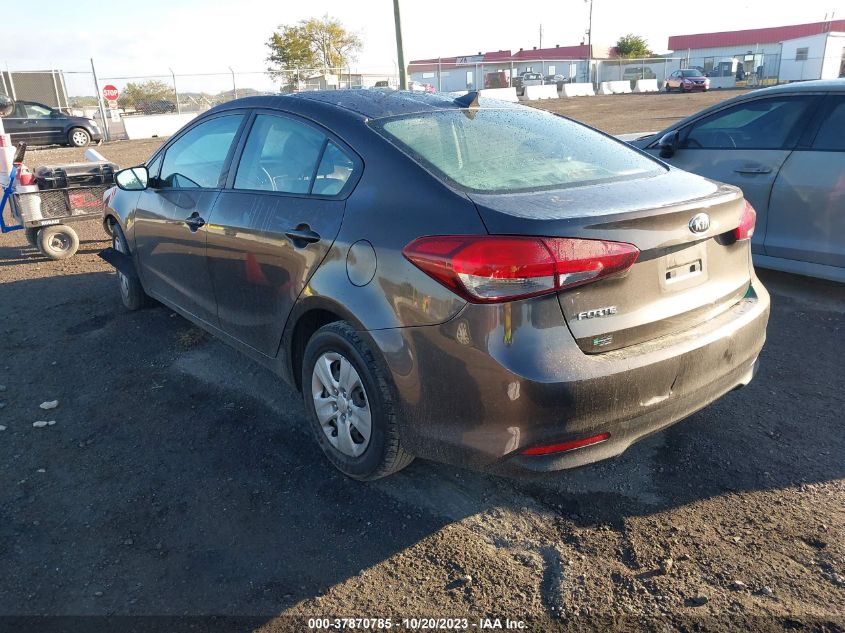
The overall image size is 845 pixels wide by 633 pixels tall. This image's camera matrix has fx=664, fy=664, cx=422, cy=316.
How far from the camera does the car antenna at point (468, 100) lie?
3.50 m

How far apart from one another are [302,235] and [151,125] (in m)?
25.6

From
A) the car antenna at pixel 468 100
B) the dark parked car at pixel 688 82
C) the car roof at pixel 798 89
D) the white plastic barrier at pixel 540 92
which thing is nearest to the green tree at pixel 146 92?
the white plastic barrier at pixel 540 92

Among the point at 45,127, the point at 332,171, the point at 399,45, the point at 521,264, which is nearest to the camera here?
the point at 521,264

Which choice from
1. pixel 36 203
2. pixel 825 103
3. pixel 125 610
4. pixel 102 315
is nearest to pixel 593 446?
pixel 125 610

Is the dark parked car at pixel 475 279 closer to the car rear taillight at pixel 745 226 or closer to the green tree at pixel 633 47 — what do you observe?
the car rear taillight at pixel 745 226

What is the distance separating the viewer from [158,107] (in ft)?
99.6

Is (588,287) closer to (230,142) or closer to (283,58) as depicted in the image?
(230,142)

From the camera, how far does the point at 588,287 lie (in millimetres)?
2369

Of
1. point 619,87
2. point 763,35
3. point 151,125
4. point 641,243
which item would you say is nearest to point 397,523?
point 641,243

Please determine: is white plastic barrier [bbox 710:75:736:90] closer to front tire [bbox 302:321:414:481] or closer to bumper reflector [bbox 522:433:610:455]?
front tire [bbox 302:321:414:481]

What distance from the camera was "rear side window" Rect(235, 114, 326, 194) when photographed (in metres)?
3.24

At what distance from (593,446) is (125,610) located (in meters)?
1.81

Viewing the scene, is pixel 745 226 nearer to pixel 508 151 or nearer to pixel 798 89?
pixel 508 151

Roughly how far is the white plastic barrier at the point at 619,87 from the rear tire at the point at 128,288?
47.0 metres
